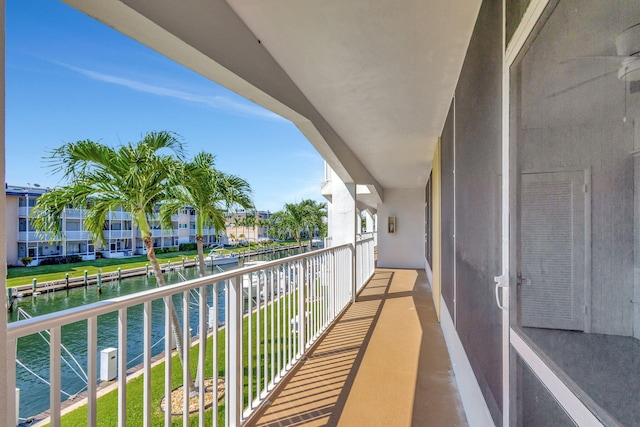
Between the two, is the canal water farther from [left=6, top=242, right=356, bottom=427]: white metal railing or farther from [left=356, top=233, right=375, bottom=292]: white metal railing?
[left=356, top=233, right=375, bottom=292]: white metal railing

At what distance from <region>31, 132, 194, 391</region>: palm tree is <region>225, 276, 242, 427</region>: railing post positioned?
838mm

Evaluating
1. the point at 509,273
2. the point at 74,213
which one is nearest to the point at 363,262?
the point at 74,213

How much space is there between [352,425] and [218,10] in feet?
8.96

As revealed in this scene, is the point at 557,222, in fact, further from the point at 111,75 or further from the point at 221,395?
the point at 111,75

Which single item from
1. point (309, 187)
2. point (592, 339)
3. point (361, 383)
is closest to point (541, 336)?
point (592, 339)

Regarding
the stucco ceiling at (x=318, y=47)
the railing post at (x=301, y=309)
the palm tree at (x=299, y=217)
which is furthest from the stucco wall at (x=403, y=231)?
the palm tree at (x=299, y=217)

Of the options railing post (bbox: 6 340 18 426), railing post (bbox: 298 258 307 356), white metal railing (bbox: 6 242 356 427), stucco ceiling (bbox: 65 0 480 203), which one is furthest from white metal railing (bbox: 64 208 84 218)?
railing post (bbox: 6 340 18 426)

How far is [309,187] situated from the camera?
28781 millimetres

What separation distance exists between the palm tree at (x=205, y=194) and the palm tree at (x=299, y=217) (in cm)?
1934

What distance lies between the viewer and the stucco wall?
31.0 feet

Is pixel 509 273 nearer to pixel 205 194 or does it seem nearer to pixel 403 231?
pixel 205 194

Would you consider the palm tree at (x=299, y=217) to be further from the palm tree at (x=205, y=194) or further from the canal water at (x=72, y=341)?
the palm tree at (x=205, y=194)

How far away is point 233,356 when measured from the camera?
1932mm

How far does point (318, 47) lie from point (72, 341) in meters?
11.2
